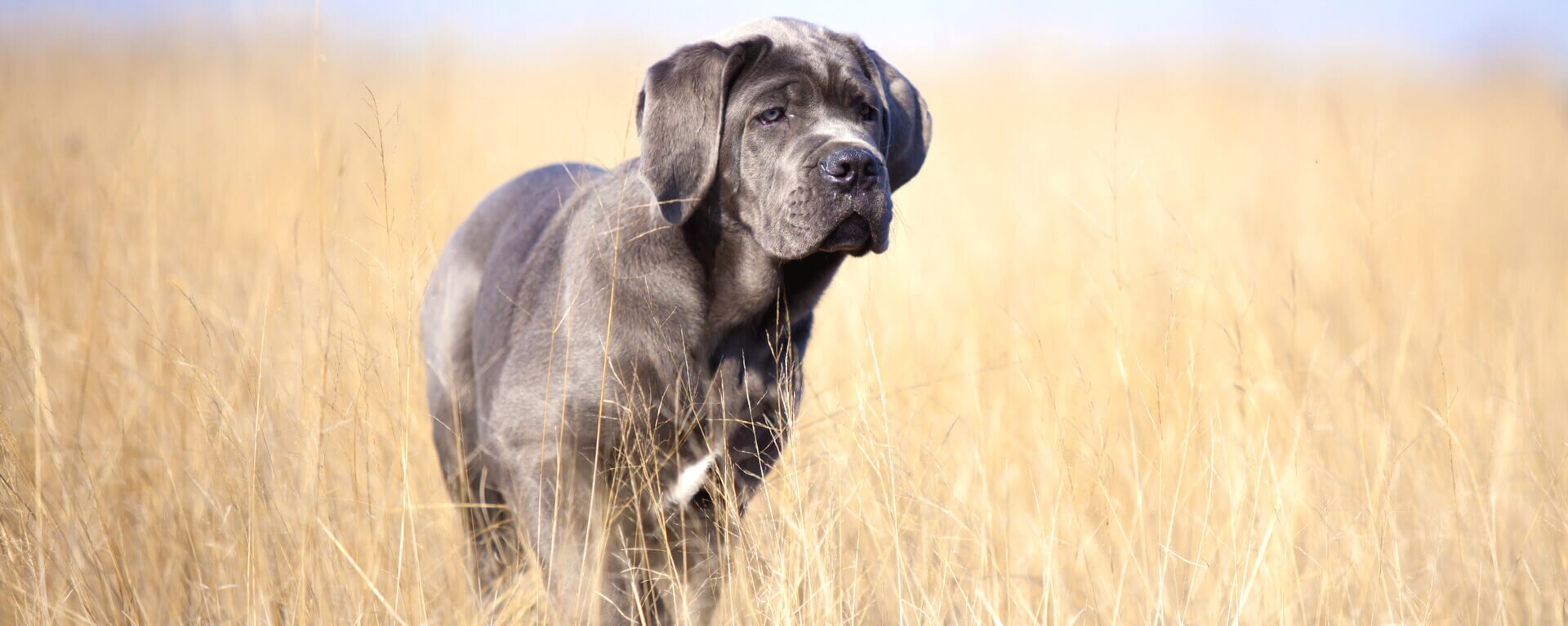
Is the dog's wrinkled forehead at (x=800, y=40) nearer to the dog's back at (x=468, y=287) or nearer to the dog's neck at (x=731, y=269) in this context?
the dog's neck at (x=731, y=269)

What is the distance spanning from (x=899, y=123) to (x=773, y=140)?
46 centimetres

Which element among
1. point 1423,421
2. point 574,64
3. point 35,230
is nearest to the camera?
point 1423,421

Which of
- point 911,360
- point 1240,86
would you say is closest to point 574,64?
point 1240,86

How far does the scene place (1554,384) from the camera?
435 cm

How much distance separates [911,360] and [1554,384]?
2.75 m

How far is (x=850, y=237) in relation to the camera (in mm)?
2518

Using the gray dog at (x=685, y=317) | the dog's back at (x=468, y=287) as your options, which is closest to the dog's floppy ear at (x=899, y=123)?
the gray dog at (x=685, y=317)

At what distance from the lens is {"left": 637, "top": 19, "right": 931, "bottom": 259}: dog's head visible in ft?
8.06

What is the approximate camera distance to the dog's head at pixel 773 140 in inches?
96.7

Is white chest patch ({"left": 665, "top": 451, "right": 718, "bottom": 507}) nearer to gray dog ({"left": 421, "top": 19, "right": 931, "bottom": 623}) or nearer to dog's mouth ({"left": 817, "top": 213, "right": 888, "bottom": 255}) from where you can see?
gray dog ({"left": 421, "top": 19, "right": 931, "bottom": 623})

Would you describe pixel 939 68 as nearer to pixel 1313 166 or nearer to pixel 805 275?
pixel 1313 166

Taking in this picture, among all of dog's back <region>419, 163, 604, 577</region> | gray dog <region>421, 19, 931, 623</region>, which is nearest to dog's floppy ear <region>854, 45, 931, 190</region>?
gray dog <region>421, 19, 931, 623</region>

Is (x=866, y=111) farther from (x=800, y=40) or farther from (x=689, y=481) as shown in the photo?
(x=689, y=481)

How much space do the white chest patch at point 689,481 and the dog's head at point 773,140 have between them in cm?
55
